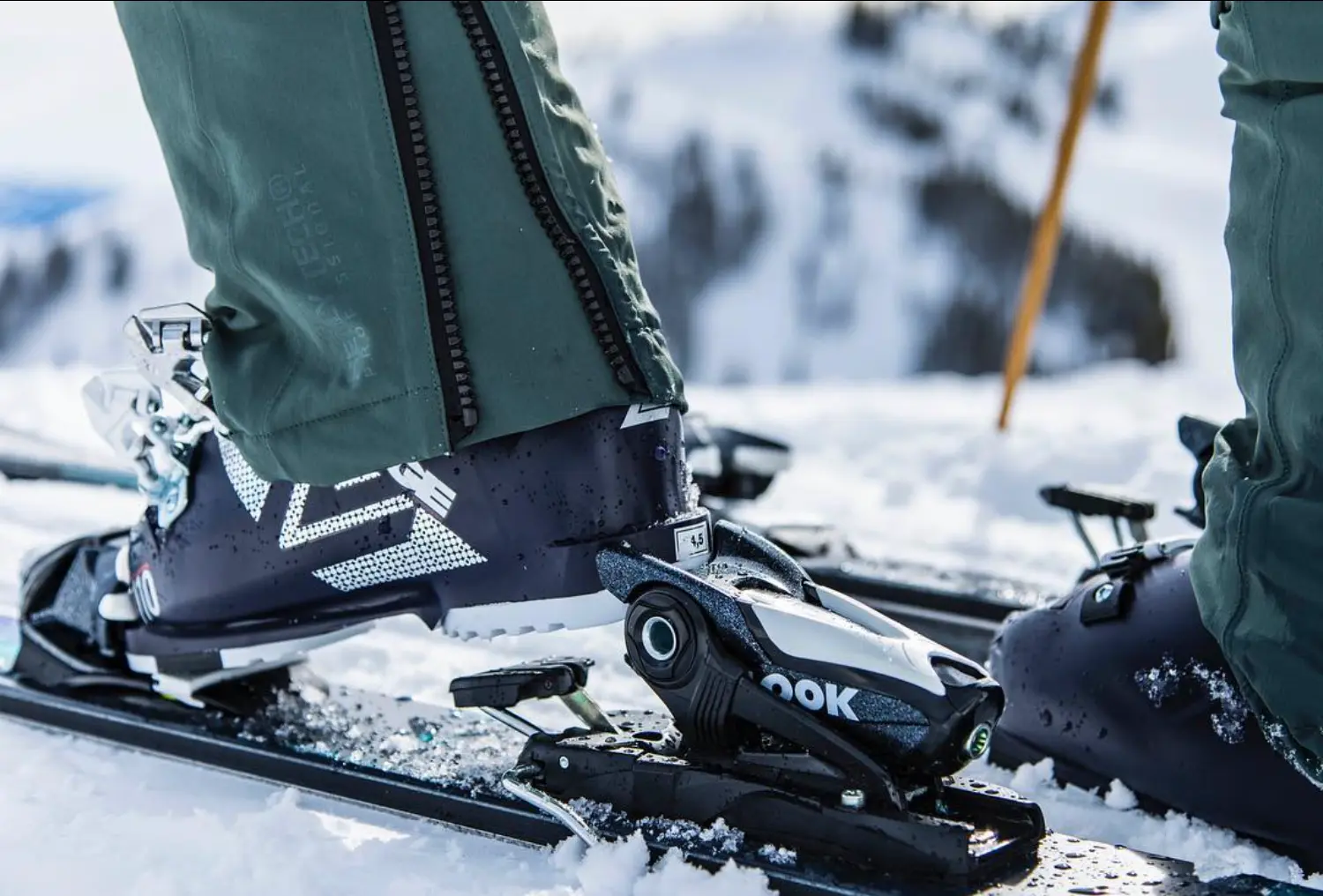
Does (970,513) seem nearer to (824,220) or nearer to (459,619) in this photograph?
(459,619)

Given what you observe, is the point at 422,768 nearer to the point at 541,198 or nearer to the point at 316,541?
the point at 316,541

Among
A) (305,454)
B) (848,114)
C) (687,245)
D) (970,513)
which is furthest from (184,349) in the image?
(848,114)

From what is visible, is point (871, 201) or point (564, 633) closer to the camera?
point (564, 633)

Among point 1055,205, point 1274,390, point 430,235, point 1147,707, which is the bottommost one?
point 1147,707

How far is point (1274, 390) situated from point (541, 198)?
0.63 meters

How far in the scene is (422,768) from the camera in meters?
1.36

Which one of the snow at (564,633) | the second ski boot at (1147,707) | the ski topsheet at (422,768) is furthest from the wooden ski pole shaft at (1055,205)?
the ski topsheet at (422,768)

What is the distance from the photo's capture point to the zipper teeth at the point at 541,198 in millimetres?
1135

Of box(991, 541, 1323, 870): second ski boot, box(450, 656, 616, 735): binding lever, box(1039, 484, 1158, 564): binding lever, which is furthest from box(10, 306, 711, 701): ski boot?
box(1039, 484, 1158, 564): binding lever

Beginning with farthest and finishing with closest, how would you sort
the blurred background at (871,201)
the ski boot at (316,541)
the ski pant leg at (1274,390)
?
Answer: the blurred background at (871,201) → the ski boot at (316,541) → the ski pant leg at (1274,390)

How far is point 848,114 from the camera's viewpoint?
1452 centimetres

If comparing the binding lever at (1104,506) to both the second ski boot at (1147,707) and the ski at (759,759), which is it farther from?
the ski at (759,759)

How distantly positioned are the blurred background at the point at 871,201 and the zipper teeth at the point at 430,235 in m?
5.05

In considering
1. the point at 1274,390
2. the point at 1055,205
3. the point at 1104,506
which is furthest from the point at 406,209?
the point at 1055,205
